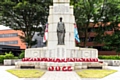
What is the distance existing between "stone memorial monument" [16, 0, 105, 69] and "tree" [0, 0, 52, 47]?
8459 mm

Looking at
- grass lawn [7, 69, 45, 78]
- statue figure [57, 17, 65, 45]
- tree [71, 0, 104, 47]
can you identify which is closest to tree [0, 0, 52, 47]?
tree [71, 0, 104, 47]

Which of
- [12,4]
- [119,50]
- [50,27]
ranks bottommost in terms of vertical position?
[119,50]

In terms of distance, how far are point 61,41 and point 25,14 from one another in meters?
13.8

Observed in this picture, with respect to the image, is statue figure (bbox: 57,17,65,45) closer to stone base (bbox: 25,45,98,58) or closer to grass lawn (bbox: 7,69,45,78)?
stone base (bbox: 25,45,98,58)

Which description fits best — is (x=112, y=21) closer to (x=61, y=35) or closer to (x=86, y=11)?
(x=86, y=11)

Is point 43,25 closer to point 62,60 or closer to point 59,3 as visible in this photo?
point 59,3

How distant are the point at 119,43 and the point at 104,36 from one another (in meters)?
3.33

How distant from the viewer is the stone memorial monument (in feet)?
69.5

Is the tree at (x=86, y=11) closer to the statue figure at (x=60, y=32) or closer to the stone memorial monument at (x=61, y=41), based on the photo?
the stone memorial monument at (x=61, y=41)

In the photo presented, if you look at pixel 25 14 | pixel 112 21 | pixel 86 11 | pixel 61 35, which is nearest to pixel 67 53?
pixel 61 35

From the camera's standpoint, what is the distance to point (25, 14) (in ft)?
109

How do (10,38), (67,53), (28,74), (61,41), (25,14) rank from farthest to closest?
(10,38), (25,14), (67,53), (61,41), (28,74)

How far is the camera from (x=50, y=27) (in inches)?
923

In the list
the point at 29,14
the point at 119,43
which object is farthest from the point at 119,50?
the point at 29,14
